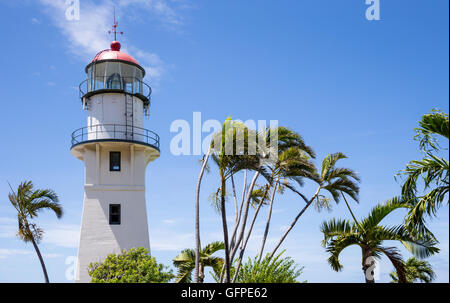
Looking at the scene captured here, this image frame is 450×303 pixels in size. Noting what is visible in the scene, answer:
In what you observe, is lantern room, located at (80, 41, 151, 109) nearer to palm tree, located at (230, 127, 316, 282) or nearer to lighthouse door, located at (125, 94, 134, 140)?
lighthouse door, located at (125, 94, 134, 140)

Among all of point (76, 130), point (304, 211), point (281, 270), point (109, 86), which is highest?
point (109, 86)

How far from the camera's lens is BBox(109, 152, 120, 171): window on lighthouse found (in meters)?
23.1

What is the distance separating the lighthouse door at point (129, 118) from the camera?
23.3 meters

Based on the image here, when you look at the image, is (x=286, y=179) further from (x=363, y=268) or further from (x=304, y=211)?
(x=363, y=268)

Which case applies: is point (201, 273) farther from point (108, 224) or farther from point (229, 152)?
point (229, 152)

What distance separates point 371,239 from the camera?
15.7 m

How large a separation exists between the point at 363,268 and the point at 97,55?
17.1m

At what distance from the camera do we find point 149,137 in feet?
78.9

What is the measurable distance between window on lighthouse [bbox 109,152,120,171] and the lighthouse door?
3.41 feet

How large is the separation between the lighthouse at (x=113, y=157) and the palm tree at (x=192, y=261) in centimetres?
179

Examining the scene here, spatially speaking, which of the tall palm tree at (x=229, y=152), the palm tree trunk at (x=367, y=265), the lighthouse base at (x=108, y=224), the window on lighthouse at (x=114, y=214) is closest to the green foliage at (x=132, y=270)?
the lighthouse base at (x=108, y=224)

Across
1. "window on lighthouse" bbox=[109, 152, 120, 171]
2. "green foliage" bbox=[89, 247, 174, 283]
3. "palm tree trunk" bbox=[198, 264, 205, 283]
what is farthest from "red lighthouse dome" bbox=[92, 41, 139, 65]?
"palm tree trunk" bbox=[198, 264, 205, 283]
